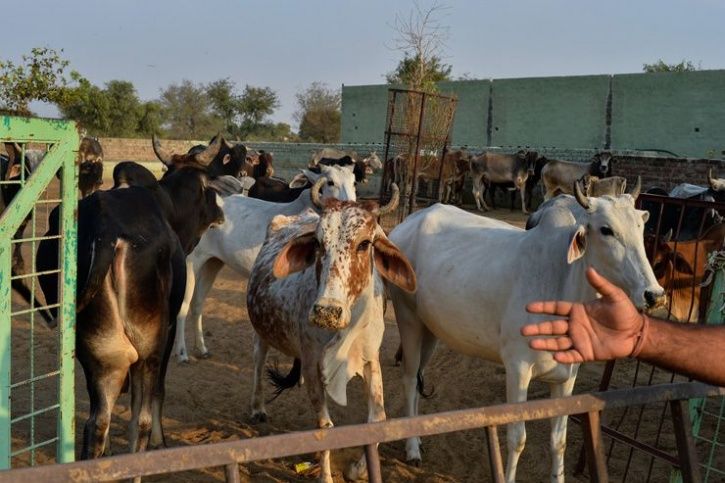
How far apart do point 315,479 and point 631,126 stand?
25.5 metres

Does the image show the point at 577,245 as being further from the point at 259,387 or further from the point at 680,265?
the point at 259,387

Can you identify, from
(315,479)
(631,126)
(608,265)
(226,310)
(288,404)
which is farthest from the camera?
(631,126)

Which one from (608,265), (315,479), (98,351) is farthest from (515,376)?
(98,351)

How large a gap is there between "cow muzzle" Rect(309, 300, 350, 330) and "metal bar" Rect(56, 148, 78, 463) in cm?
129

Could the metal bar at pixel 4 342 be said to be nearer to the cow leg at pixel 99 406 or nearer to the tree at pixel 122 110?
the cow leg at pixel 99 406

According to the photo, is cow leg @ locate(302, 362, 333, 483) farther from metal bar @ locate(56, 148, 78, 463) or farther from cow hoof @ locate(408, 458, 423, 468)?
metal bar @ locate(56, 148, 78, 463)

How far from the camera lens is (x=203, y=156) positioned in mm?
6676

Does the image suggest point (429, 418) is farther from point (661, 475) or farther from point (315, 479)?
point (661, 475)

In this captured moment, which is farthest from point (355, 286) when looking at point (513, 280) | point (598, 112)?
point (598, 112)

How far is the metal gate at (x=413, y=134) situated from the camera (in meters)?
13.4

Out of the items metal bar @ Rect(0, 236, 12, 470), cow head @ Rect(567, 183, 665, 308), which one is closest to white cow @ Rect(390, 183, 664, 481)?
cow head @ Rect(567, 183, 665, 308)

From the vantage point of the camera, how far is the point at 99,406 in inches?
165

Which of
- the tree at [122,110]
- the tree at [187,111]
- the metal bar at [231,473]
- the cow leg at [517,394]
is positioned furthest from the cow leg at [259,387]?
the tree at [187,111]

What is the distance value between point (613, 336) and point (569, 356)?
A: 17 centimetres
